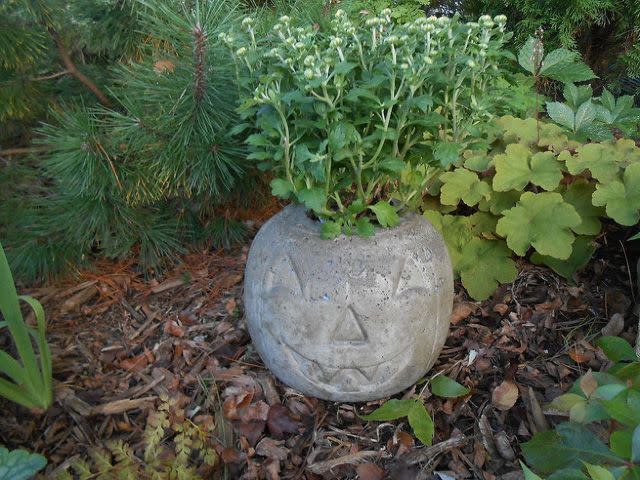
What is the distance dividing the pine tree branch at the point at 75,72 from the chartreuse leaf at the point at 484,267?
4.76 ft

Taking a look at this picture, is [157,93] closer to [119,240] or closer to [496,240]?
[119,240]

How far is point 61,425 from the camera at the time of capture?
1.70 metres

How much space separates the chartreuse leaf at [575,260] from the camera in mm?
1993

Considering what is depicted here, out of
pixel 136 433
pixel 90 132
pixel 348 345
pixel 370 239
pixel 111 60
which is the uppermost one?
pixel 111 60

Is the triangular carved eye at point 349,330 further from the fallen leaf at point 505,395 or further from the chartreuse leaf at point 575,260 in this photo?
the chartreuse leaf at point 575,260

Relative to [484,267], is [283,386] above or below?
below

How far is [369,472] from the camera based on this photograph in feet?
5.02

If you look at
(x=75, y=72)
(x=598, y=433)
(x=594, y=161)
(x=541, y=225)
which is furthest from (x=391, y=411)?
(x=75, y=72)

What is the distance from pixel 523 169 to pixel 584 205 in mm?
238

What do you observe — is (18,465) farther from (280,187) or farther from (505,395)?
(505,395)

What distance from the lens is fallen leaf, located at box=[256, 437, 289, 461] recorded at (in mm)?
1604

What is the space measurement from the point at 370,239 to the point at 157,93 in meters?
0.84

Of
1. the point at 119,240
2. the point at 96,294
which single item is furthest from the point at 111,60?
the point at 96,294

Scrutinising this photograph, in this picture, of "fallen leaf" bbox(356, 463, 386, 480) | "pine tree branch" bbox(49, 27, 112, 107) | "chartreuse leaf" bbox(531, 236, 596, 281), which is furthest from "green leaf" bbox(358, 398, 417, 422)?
"pine tree branch" bbox(49, 27, 112, 107)
